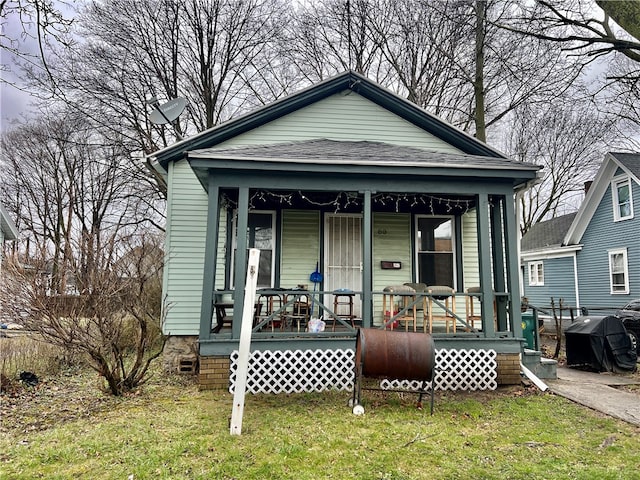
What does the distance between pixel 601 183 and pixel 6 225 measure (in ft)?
82.9

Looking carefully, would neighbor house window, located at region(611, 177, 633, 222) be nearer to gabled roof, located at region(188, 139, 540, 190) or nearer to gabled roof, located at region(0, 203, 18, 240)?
gabled roof, located at region(188, 139, 540, 190)

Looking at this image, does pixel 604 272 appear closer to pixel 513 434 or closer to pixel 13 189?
pixel 513 434

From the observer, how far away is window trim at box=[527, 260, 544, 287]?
1948 cm

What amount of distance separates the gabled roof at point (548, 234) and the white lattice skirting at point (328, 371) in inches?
563

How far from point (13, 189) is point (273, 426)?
A: 25.6 metres

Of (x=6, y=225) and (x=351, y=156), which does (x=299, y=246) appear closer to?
(x=351, y=156)

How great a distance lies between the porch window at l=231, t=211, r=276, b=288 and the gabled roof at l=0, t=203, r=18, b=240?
1363 cm

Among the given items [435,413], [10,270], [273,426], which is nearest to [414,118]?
[435,413]

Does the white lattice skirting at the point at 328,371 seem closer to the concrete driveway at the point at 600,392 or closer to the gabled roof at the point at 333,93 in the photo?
the concrete driveway at the point at 600,392

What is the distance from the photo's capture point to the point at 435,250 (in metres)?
8.70

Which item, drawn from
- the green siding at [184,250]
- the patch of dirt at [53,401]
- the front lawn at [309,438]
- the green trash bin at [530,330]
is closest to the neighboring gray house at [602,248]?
the green trash bin at [530,330]

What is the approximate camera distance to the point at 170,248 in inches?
310

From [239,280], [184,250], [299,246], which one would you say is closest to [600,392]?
[299,246]

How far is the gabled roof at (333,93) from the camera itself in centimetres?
820
